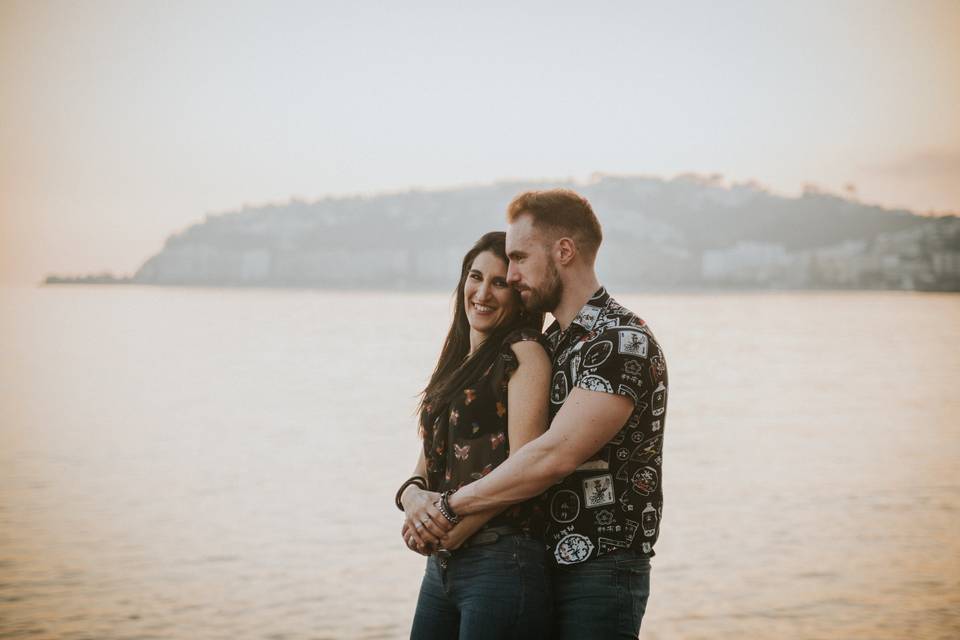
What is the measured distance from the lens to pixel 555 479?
7.66 ft

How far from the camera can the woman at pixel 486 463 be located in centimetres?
242


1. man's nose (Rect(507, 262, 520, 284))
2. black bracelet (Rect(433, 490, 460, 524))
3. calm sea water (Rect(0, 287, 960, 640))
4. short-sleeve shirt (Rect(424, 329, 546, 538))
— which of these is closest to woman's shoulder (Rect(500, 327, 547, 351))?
short-sleeve shirt (Rect(424, 329, 546, 538))

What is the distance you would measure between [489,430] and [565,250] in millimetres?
519

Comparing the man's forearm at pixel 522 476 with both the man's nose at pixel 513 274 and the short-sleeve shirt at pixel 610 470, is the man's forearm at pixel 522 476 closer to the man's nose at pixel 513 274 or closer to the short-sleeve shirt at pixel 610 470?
the short-sleeve shirt at pixel 610 470

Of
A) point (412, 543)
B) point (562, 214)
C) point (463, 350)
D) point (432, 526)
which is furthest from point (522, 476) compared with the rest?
point (562, 214)

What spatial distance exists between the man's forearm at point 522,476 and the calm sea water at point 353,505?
1.99 meters

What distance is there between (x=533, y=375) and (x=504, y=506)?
341 mm

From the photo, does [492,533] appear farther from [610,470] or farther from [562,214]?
[562,214]

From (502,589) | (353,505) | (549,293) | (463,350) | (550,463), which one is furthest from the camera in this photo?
(353,505)

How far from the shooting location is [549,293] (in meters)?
2.52

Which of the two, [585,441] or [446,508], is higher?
[585,441]

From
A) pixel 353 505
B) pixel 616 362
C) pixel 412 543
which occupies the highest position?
pixel 616 362

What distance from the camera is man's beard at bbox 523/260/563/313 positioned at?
99.1 inches

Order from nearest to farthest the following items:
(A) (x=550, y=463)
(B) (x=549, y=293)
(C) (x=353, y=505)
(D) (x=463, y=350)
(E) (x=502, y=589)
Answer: (A) (x=550, y=463) → (E) (x=502, y=589) → (B) (x=549, y=293) → (D) (x=463, y=350) → (C) (x=353, y=505)
